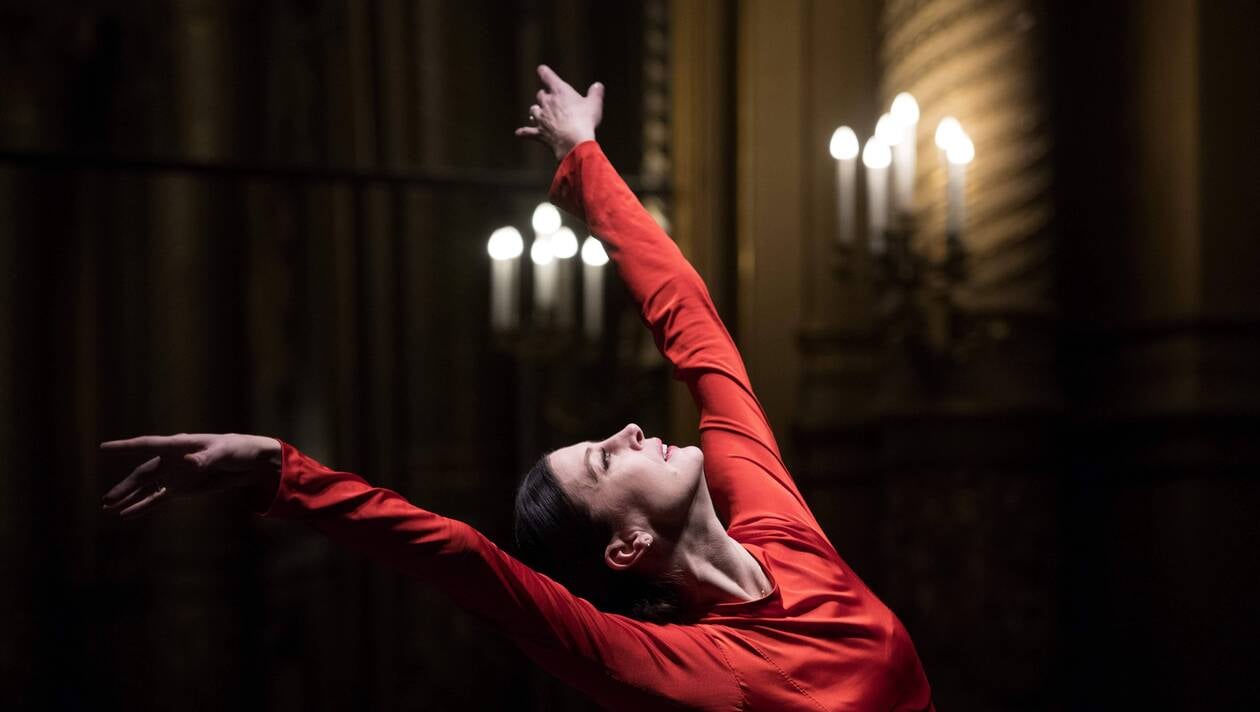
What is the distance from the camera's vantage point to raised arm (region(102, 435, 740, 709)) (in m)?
1.10

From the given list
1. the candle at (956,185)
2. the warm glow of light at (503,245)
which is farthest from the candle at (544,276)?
the candle at (956,185)

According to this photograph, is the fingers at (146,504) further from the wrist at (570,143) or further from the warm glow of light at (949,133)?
the warm glow of light at (949,133)

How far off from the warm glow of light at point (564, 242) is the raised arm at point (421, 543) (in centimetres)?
203

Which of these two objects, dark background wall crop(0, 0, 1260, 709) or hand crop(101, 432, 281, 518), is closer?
hand crop(101, 432, 281, 518)

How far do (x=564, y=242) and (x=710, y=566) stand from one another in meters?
1.91

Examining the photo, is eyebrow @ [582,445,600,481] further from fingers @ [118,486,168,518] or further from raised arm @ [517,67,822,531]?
fingers @ [118,486,168,518]

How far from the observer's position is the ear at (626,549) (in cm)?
141

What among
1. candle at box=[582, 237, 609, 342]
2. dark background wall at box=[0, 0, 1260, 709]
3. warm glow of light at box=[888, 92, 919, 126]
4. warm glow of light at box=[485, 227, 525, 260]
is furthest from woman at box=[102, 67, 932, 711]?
candle at box=[582, 237, 609, 342]

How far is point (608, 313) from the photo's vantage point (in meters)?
3.76

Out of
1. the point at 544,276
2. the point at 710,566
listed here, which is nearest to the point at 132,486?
the point at 710,566

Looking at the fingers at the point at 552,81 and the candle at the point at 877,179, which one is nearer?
the fingers at the point at 552,81

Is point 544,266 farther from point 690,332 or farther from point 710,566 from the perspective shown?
point 710,566

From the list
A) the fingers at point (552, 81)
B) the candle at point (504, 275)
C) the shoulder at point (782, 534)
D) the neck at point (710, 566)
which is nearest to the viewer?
the neck at point (710, 566)

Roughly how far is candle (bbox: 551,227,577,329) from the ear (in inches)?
72.8
